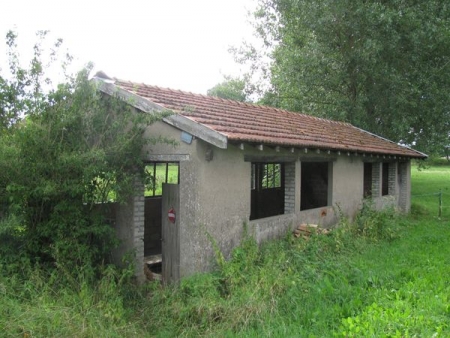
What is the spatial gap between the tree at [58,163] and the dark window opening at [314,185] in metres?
7.47

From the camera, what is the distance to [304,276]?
6.29 m

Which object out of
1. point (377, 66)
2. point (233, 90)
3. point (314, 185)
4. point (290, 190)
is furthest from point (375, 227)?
point (233, 90)

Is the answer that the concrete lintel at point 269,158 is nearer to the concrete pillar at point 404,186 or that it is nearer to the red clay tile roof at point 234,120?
the red clay tile roof at point 234,120

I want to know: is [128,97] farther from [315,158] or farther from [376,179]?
[376,179]

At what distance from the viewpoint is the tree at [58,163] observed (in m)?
5.75

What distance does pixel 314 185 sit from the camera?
12.7 meters

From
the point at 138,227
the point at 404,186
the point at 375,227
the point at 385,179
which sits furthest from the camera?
the point at 404,186

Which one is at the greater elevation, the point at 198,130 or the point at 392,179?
the point at 198,130

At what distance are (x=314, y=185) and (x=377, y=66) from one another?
6768mm

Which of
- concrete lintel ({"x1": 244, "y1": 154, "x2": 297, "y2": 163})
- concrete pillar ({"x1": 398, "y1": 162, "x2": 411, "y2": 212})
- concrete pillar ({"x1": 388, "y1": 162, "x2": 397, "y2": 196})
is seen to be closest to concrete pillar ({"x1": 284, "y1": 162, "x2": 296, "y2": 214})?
concrete lintel ({"x1": 244, "y1": 154, "x2": 297, "y2": 163})

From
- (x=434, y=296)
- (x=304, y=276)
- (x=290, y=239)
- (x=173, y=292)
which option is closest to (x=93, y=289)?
(x=173, y=292)

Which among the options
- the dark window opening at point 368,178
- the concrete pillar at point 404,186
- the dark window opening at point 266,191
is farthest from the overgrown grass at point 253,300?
the concrete pillar at point 404,186

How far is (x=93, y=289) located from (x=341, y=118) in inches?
547

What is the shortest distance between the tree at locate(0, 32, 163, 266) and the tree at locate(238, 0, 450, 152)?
12.3 metres
